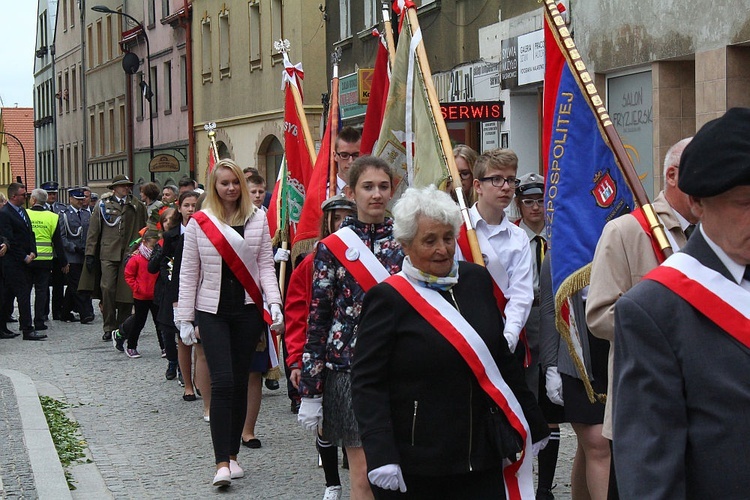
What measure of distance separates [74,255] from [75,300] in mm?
736

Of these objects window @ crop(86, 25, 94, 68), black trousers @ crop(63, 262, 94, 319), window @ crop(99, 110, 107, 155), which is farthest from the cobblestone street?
window @ crop(86, 25, 94, 68)

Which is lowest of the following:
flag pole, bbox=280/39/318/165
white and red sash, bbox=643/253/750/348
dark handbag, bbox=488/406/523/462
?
dark handbag, bbox=488/406/523/462

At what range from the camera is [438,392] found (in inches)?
174

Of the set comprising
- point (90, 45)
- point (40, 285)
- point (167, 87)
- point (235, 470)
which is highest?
point (90, 45)

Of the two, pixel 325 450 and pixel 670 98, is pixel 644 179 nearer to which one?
pixel 670 98

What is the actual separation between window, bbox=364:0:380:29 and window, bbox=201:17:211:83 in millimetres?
14332

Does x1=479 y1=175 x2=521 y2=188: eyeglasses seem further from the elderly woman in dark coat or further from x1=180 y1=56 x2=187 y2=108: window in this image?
x1=180 y1=56 x2=187 y2=108: window

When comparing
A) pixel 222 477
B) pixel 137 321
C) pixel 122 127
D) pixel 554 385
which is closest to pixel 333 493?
pixel 222 477

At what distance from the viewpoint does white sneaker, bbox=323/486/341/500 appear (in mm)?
7188

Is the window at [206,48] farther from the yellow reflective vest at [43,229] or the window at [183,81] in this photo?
the yellow reflective vest at [43,229]

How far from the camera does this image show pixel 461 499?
14.8ft

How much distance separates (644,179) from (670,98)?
3.58 feet

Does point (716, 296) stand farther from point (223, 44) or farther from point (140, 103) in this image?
point (140, 103)

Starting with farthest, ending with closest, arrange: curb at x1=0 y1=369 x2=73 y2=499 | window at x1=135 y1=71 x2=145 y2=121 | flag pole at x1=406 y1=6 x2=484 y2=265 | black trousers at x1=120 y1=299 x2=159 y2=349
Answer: window at x1=135 y1=71 x2=145 y2=121 → black trousers at x1=120 y1=299 x2=159 y2=349 → curb at x1=0 y1=369 x2=73 y2=499 → flag pole at x1=406 y1=6 x2=484 y2=265
